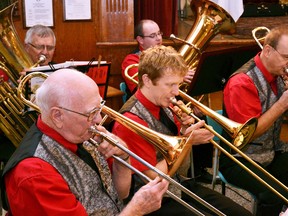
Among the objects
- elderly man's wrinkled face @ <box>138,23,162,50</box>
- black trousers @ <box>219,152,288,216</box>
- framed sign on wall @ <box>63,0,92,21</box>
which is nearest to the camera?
black trousers @ <box>219,152,288,216</box>

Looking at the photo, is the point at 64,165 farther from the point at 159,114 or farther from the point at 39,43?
the point at 39,43

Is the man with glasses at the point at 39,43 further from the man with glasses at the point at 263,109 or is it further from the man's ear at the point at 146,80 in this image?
the man with glasses at the point at 263,109

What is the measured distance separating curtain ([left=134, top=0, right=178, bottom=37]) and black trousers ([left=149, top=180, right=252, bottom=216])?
3.13 metres

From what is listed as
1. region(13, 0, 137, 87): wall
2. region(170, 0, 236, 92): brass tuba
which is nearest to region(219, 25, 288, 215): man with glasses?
region(170, 0, 236, 92): brass tuba

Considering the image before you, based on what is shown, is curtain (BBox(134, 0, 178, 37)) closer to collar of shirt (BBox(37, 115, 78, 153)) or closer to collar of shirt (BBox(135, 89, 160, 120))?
collar of shirt (BBox(135, 89, 160, 120))

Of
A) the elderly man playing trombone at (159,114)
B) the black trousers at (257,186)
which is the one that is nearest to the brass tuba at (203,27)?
the black trousers at (257,186)

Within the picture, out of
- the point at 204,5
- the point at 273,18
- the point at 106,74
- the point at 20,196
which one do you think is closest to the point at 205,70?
the point at 106,74

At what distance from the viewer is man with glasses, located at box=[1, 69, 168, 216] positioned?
1.72 meters

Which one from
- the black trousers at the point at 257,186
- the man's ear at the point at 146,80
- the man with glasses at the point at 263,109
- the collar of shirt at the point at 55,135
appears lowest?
the black trousers at the point at 257,186

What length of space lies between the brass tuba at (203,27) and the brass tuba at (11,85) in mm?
1151

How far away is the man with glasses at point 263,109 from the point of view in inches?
107

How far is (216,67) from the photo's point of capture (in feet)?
10.5

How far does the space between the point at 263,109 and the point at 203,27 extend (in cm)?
111

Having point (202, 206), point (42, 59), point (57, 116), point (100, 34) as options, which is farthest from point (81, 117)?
point (100, 34)
